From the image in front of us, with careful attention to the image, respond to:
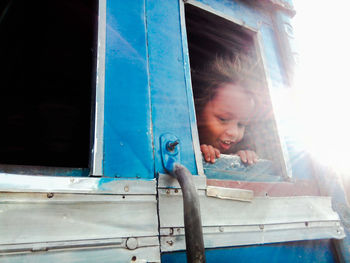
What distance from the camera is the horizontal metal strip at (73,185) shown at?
2.25 feet

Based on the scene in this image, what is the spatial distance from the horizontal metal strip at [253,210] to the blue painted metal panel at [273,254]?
0.12 m

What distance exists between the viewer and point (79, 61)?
226cm

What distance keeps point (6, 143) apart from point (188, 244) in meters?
2.35

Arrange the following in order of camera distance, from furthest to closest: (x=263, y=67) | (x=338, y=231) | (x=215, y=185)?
(x=263, y=67) → (x=338, y=231) → (x=215, y=185)

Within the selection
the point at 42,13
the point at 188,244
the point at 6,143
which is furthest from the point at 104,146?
the point at 6,143

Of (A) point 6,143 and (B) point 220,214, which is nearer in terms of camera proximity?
(B) point 220,214

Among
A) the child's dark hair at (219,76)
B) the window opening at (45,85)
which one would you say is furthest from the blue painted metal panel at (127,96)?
the child's dark hair at (219,76)

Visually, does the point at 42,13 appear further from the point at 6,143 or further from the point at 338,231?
the point at 338,231

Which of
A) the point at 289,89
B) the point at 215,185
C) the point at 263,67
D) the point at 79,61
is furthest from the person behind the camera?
the point at 79,61

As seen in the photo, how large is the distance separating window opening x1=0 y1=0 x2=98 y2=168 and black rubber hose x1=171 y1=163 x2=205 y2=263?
4.32ft

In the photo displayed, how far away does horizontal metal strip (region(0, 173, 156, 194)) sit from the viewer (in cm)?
68

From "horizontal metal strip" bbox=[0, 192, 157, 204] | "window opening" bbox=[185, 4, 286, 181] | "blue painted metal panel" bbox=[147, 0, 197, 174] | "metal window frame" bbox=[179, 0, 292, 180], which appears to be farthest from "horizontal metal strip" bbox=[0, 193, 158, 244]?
"window opening" bbox=[185, 4, 286, 181]

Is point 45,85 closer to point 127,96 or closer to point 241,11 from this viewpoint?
point 127,96

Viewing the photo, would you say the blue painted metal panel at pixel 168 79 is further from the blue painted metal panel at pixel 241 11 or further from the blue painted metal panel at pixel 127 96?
the blue painted metal panel at pixel 241 11
